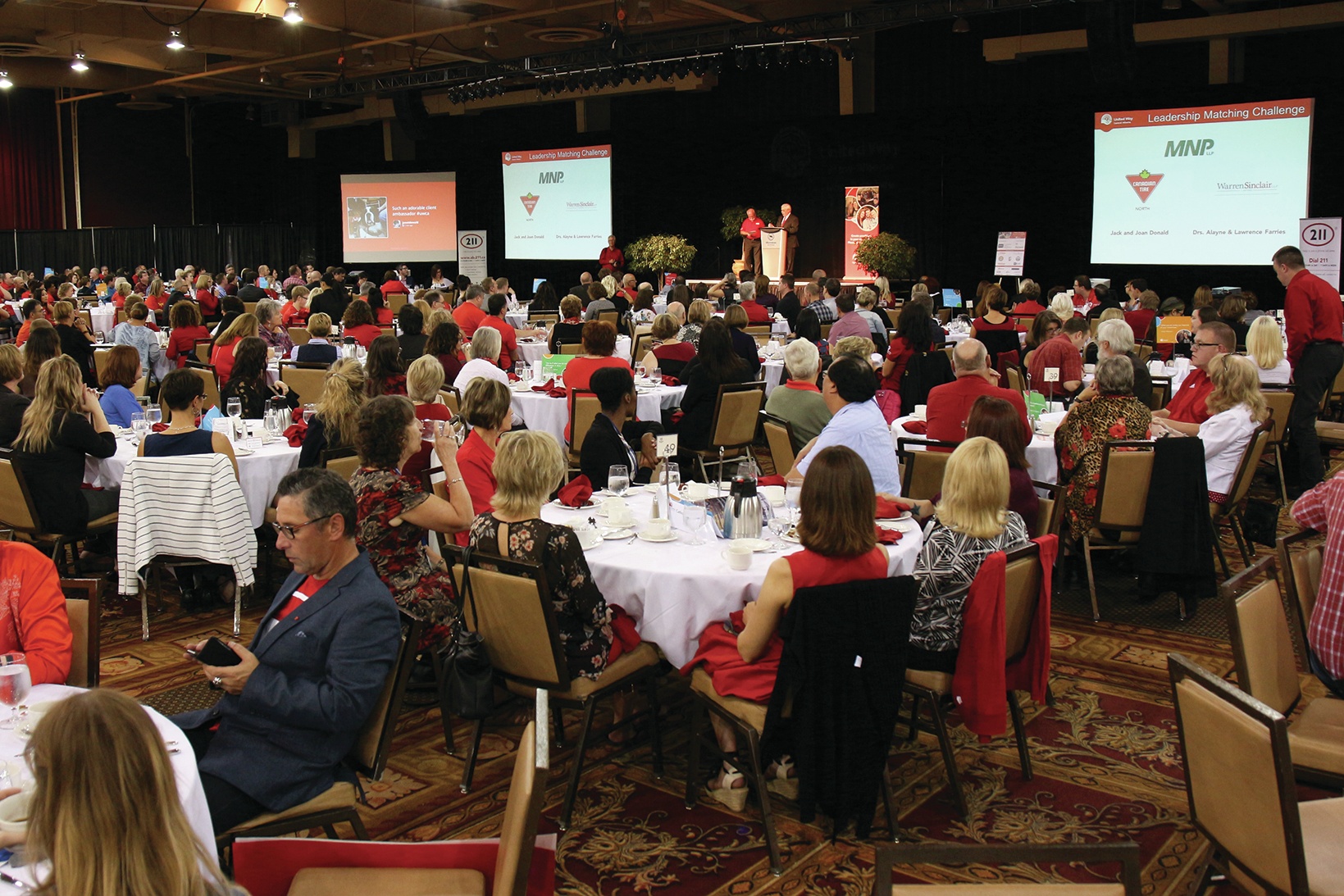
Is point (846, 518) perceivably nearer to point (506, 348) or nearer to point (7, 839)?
point (7, 839)

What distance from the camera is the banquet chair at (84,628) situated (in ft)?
10.3

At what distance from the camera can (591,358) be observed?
7547 millimetres

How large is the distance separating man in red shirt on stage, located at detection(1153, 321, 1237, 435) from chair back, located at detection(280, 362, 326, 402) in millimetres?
5608

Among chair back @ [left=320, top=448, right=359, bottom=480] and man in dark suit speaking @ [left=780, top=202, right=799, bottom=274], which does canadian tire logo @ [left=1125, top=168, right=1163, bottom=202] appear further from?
chair back @ [left=320, top=448, right=359, bottom=480]

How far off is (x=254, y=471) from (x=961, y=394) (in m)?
3.67

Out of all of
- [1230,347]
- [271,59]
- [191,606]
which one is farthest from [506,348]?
[271,59]

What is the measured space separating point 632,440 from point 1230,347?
363 cm

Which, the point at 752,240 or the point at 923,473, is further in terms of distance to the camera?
the point at 752,240

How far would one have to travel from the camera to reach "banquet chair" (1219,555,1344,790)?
2955 millimetres

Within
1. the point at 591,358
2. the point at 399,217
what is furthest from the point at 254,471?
the point at 399,217

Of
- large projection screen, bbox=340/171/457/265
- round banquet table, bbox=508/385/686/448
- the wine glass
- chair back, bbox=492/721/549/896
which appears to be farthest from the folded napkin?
large projection screen, bbox=340/171/457/265

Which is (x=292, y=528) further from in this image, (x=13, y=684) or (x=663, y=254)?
(x=663, y=254)

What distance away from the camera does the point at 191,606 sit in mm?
6039

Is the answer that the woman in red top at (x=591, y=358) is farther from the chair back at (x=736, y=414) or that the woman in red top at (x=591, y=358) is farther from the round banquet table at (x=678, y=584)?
the round banquet table at (x=678, y=584)
